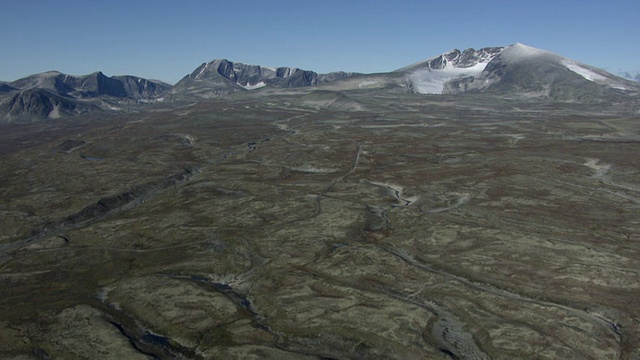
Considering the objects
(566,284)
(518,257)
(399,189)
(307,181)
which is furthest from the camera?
(307,181)

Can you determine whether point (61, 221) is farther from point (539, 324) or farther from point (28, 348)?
point (539, 324)

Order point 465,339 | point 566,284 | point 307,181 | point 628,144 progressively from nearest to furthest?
point 465,339, point 566,284, point 307,181, point 628,144

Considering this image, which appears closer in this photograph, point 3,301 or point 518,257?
point 3,301

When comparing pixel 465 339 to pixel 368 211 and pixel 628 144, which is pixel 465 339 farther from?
pixel 628 144

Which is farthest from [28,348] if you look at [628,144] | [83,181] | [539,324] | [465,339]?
[628,144]

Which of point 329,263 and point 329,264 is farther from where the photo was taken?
point 329,263

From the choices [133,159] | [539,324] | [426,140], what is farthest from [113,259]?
[426,140]
